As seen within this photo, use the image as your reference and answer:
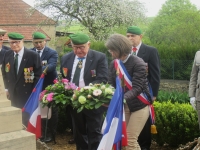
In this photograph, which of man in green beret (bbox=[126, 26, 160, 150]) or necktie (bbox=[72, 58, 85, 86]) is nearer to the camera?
necktie (bbox=[72, 58, 85, 86])

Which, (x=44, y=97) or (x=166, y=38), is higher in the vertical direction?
(x=44, y=97)

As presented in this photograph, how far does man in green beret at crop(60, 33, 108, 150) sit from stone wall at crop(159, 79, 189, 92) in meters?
10.2

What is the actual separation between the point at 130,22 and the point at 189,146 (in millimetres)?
23091

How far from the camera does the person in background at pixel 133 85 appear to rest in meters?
4.25

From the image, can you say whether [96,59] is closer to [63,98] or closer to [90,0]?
[63,98]

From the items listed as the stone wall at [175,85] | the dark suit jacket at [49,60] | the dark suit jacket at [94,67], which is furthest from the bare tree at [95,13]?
the dark suit jacket at [94,67]

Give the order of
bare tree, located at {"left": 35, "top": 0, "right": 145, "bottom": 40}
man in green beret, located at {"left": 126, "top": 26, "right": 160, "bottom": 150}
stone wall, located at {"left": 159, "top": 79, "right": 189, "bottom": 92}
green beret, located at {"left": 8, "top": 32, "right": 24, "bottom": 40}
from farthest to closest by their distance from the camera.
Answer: bare tree, located at {"left": 35, "top": 0, "right": 145, "bottom": 40} < stone wall, located at {"left": 159, "top": 79, "right": 189, "bottom": 92} < green beret, located at {"left": 8, "top": 32, "right": 24, "bottom": 40} < man in green beret, located at {"left": 126, "top": 26, "right": 160, "bottom": 150}

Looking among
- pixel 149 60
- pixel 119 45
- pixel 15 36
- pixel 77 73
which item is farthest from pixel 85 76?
pixel 15 36

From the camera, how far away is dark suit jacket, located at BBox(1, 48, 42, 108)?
19.7 feet

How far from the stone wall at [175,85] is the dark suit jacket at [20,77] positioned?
32.6 feet

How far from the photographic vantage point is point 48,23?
98.6 feet

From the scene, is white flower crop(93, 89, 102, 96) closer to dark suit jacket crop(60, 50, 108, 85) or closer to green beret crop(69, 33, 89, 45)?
dark suit jacket crop(60, 50, 108, 85)

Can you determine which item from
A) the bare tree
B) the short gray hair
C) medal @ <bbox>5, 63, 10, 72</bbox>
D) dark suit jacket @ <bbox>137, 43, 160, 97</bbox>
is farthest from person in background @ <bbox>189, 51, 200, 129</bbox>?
the bare tree

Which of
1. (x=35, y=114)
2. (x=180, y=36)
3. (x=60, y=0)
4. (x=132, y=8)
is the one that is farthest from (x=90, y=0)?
(x=35, y=114)
